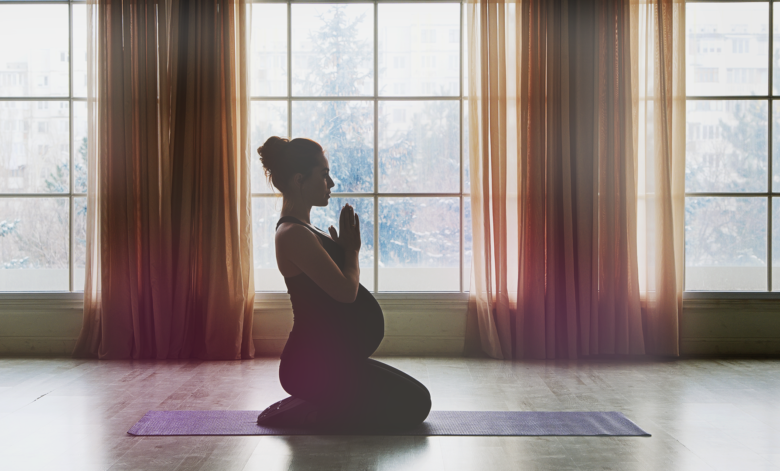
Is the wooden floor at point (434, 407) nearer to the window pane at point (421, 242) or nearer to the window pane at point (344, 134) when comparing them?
the window pane at point (421, 242)

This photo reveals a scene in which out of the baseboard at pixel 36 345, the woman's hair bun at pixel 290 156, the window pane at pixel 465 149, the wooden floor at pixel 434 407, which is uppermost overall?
the window pane at pixel 465 149

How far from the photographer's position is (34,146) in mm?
4586

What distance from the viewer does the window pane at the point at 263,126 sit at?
448 cm

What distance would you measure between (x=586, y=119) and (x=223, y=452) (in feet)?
10.9

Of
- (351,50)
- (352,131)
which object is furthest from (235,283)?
(351,50)

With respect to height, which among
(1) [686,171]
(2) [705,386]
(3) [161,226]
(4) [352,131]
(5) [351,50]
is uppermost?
(5) [351,50]

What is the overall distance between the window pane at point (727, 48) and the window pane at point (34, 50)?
474cm

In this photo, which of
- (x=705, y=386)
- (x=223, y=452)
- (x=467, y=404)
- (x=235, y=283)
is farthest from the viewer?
(x=235, y=283)

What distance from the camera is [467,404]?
10.2 feet

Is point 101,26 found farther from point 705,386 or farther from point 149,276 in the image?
point 705,386

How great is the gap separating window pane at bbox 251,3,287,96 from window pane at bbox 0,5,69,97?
4.77 feet

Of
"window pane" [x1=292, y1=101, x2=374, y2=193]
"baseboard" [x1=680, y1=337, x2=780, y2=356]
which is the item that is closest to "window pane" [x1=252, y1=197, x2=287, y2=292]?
"window pane" [x1=292, y1=101, x2=374, y2=193]

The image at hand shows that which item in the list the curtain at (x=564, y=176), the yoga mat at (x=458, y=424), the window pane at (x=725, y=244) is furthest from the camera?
the window pane at (x=725, y=244)

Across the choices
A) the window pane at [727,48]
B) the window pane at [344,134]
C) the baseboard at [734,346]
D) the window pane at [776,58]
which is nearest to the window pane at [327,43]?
the window pane at [344,134]
